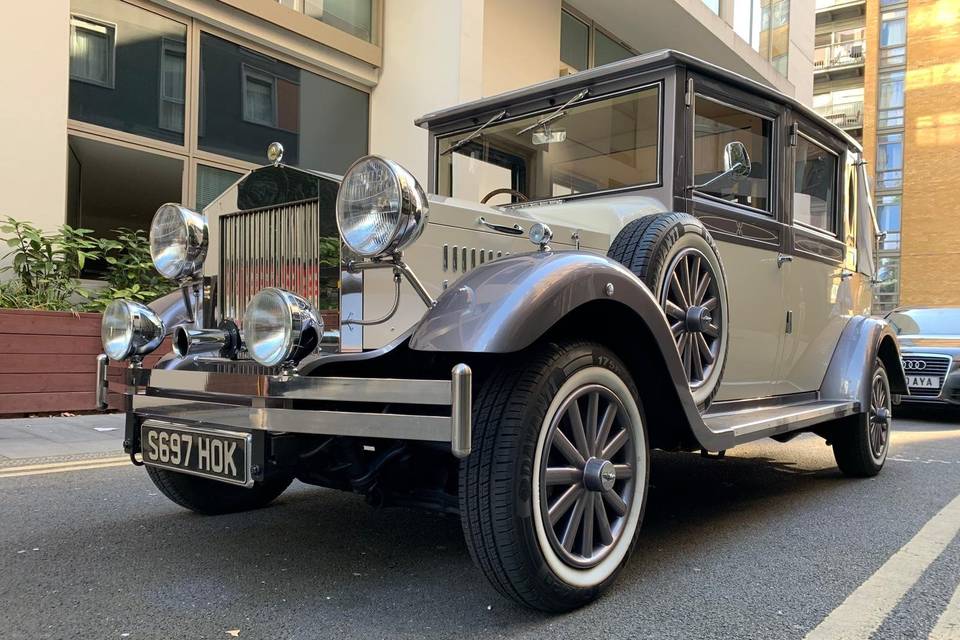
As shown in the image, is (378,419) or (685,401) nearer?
(378,419)

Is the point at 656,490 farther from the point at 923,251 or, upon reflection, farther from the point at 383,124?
the point at 923,251

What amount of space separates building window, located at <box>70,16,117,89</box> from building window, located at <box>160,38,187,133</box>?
56 centimetres

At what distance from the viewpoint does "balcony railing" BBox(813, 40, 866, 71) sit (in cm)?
4109

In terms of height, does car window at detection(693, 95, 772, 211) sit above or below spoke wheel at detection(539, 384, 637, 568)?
above

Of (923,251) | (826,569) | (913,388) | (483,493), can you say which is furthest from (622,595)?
(923,251)

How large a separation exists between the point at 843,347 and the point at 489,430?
10.5 feet

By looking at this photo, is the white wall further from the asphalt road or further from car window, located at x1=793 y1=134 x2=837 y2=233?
car window, located at x1=793 y1=134 x2=837 y2=233

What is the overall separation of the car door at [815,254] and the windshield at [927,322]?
5.27 metres

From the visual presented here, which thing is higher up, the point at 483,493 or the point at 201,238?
the point at 201,238

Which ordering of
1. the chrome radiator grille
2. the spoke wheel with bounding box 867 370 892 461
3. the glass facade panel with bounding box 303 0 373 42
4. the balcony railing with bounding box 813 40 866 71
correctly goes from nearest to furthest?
the chrome radiator grille, the spoke wheel with bounding box 867 370 892 461, the glass facade panel with bounding box 303 0 373 42, the balcony railing with bounding box 813 40 866 71

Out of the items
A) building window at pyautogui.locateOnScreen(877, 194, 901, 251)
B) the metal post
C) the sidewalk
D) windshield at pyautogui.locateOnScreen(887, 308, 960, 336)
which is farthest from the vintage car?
building window at pyautogui.locateOnScreen(877, 194, 901, 251)

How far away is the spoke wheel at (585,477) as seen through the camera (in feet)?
7.41

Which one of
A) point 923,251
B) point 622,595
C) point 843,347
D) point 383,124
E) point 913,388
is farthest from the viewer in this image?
point 923,251

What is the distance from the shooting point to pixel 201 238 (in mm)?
3023
